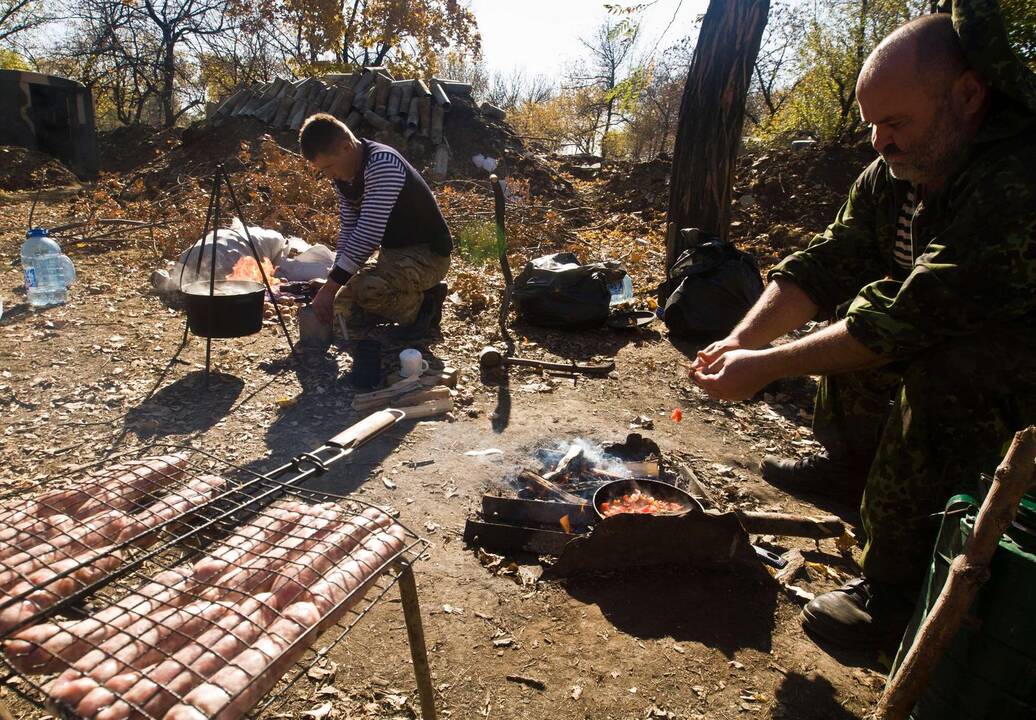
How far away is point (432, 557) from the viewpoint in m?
3.20

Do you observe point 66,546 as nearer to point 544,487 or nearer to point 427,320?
point 544,487

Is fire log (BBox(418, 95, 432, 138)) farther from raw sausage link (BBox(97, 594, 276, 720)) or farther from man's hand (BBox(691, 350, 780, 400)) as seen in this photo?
raw sausage link (BBox(97, 594, 276, 720))

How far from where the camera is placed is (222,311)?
479 cm

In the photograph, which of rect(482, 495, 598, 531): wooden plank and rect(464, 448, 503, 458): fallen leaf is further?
rect(464, 448, 503, 458): fallen leaf

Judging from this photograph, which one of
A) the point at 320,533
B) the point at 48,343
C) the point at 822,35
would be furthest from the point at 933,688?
the point at 822,35

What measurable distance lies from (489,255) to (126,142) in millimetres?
14859

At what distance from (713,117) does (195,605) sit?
7163 millimetres

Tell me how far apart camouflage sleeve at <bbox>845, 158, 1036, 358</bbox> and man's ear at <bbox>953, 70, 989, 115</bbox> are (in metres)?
0.28

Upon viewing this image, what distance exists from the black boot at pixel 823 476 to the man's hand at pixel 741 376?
1507 millimetres

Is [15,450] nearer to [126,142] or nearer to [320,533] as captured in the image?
[320,533]

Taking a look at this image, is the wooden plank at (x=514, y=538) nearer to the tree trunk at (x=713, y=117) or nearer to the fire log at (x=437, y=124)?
the tree trunk at (x=713, y=117)

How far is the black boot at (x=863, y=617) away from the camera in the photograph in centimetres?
258

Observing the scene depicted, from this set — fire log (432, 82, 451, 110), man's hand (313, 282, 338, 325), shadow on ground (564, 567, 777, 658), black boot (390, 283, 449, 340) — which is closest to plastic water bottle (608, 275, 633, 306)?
black boot (390, 283, 449, 340)

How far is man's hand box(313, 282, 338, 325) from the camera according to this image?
17.5ft
